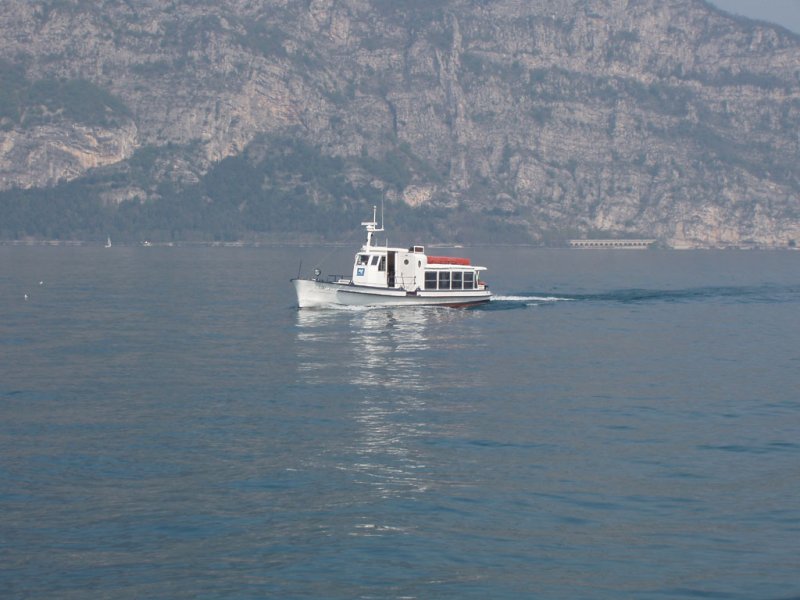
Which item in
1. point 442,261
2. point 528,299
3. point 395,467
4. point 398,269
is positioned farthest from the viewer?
point 528,299

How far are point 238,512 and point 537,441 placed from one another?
13.8 meters

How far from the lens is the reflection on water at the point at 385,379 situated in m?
37.3

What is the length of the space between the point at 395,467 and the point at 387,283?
2443 inches

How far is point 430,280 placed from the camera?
4001 inches

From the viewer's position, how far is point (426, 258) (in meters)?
102

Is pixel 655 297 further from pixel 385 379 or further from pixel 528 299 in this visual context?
pixel 385 379

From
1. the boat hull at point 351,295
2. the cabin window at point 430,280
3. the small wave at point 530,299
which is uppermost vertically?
the cabin window at point 430,280

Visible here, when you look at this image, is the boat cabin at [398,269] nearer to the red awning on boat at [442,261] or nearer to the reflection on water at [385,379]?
the red awning on boat at [442,261]

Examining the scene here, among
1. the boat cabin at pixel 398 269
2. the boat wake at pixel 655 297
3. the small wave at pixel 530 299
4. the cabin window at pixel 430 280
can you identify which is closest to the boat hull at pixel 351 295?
the boat cabin at pixel 398 269

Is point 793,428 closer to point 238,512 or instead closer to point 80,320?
point 238,512

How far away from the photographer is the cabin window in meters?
Answer: 101

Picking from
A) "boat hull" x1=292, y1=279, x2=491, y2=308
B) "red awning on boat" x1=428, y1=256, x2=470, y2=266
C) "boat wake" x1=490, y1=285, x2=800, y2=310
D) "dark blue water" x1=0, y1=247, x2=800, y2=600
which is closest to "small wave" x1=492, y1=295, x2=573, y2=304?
"boat wake" x1=490, y1=285, x2=800, y2=310

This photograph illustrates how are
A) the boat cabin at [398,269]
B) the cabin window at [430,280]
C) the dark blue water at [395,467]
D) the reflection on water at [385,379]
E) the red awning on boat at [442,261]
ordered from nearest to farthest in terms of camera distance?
the dark blue water at [395,467]
the reflection on water at [385,379]
the boat cabin at [398,269]
the cabin window at [430,280]
the red awning on boat at [442,261]

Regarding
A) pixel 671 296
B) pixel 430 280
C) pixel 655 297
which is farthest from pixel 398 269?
pixel 671 296
